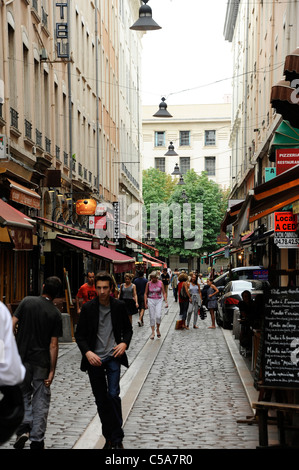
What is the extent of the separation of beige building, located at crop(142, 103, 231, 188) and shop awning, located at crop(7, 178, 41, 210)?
246 feet

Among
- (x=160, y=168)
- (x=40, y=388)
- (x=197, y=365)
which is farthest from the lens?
(x=160, y=168)

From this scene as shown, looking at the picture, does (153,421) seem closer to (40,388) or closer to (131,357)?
(40,388)

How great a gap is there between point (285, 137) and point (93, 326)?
10428mm

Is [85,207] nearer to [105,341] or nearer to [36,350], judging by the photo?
[105,341]

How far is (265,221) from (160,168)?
199 feet

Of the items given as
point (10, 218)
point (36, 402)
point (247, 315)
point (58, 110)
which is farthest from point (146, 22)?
point (36, 402)

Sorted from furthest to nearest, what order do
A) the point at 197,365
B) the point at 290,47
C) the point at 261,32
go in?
1. the point at 261,32
2. the point at 290,47
3. the point at 197,365

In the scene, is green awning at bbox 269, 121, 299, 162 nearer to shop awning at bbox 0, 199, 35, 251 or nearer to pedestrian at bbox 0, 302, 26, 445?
shop awning at bbox 0, 199, 35, 251

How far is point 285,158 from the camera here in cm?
1641

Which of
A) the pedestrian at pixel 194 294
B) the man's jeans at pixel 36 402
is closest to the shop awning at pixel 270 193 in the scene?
the man's jeans at pixel 36 402

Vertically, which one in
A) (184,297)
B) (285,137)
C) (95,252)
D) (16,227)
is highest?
(285,137)
